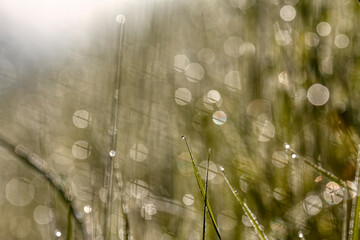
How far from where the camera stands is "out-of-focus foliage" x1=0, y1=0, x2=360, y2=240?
0.72 metres

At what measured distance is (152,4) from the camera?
1419mm

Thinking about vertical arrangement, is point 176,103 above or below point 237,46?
below

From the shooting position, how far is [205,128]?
3.50 ft

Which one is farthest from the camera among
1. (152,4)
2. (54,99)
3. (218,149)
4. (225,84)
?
(54,99)

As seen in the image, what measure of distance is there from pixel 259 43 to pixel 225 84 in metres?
0.13

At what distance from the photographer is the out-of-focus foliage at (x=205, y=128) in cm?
72

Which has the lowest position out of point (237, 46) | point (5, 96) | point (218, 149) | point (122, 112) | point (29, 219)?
point (5, 96)

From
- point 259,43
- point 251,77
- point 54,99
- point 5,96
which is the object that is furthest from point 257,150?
point 5,96

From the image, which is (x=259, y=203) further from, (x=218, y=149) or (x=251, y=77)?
(x=251, y=77)

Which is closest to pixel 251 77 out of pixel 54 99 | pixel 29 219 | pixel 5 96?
pixel 29 219

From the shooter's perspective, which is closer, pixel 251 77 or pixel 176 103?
pixel 251 77

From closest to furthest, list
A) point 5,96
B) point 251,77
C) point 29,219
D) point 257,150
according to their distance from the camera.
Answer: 1. point 257,150
2. point 251,77
3. point 29,219
4. point 5,96

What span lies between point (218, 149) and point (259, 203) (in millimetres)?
255

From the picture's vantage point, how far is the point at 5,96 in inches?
94.5
